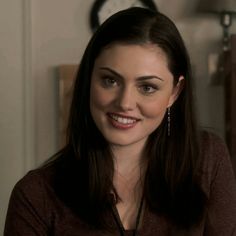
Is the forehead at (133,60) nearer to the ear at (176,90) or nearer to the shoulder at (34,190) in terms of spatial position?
the ear at (176,90)

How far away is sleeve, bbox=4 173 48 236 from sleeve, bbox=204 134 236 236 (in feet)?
1.32

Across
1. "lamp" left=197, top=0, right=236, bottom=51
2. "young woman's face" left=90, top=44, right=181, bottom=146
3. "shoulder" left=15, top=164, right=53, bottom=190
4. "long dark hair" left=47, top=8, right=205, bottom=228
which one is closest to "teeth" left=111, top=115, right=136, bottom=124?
"young woman's face" left=90, top=44, right=181, bottom=146

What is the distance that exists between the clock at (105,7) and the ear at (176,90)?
3.48ft

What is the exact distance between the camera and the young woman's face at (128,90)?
105 cm

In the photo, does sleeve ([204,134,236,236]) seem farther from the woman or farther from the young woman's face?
the young woman's face

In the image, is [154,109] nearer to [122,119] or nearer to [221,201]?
[122,119]

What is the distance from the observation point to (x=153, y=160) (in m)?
1.24

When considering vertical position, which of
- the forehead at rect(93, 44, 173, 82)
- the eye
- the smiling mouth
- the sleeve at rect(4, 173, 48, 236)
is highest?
the forehead at rect(93, 44, 173, 82)

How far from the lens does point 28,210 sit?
1.14m

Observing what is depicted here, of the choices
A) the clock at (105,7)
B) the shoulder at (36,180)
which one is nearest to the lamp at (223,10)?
the clock at (105,7)

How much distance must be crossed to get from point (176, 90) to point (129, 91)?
0.17 metres

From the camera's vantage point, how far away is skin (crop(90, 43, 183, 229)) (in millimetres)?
1055

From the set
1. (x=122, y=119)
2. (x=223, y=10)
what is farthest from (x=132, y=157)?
(x=223, y=10)

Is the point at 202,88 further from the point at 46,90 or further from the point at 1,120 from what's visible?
the point at 1,120
